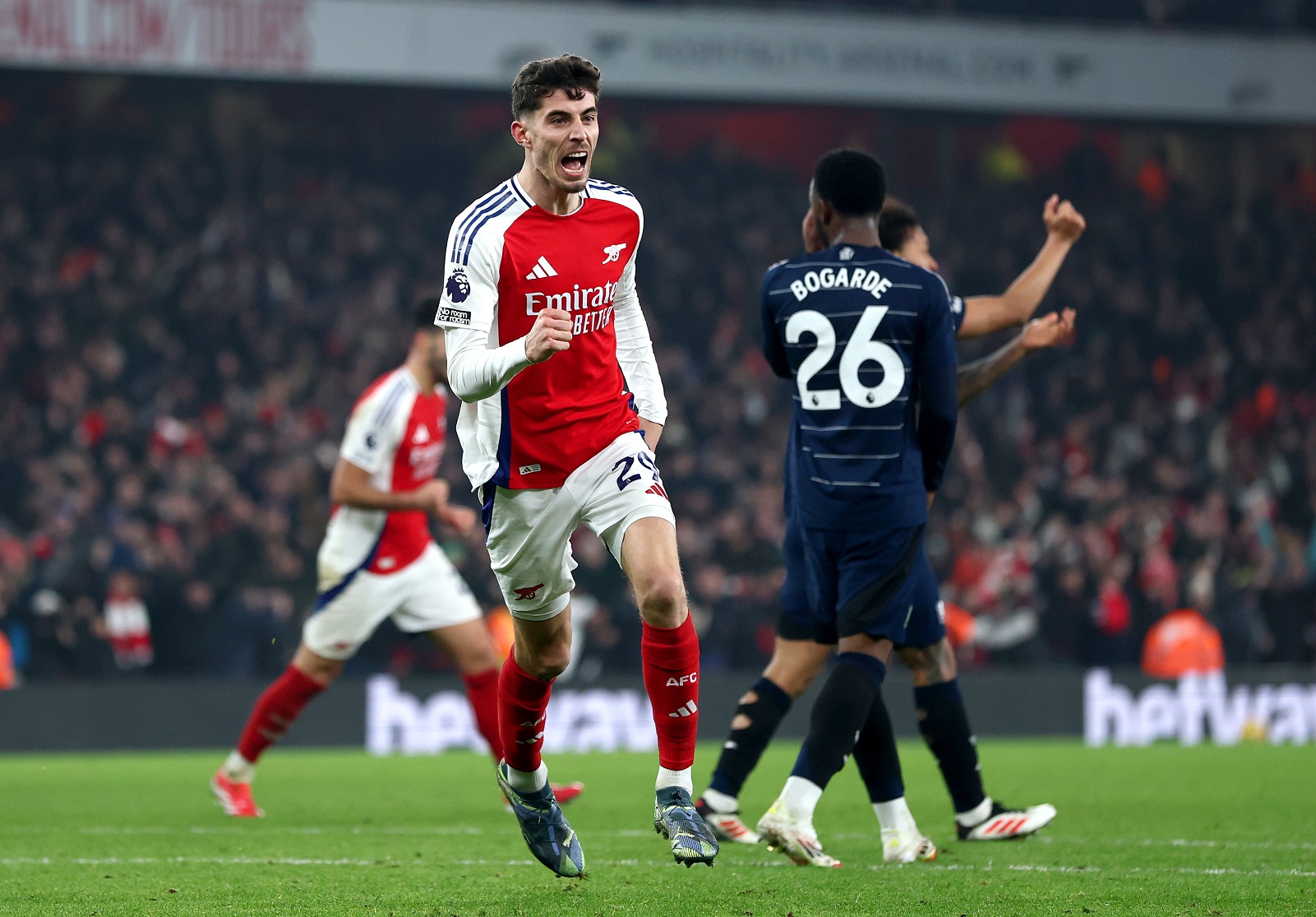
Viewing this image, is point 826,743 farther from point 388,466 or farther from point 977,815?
point 388,466

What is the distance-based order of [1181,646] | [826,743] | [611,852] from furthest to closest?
[1181,646], [611,852], [826,743]

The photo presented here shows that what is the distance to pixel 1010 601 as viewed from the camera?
53.7ft

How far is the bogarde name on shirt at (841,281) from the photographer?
5.82 m

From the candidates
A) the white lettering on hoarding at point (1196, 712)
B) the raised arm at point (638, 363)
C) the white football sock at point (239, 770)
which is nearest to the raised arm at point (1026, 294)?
the raised arm at point (638, 363)

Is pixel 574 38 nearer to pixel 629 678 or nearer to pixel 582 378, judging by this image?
pixel 629 678

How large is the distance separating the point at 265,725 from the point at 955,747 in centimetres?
350

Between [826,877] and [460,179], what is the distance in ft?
61.2

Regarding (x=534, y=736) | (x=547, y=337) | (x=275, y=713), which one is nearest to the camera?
(x=547, y=337)

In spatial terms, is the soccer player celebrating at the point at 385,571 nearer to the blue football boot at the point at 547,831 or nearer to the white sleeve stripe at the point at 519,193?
the blue football boot at the point at 547,831

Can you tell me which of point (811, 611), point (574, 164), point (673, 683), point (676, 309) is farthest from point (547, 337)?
point (676, 309)

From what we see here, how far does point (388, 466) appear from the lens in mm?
8445

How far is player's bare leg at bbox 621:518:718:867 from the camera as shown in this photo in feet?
15.9

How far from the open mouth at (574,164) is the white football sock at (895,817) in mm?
2449

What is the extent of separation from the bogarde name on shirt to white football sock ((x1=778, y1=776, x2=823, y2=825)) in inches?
62.7
